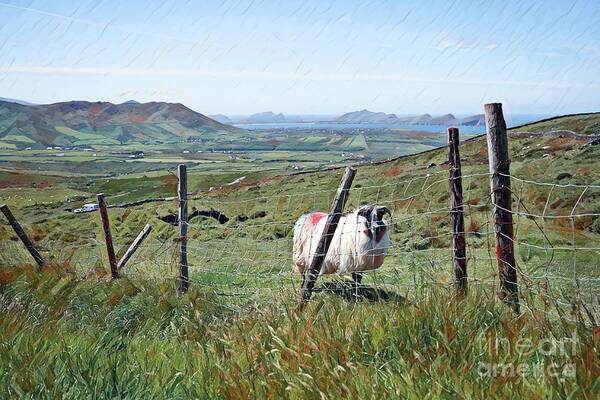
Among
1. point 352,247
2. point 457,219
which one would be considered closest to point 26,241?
point 352,247

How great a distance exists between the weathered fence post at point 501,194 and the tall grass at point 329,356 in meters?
0.40

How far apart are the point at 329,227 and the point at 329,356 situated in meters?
3.65

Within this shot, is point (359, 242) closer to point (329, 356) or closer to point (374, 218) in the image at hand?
point (374, 218)

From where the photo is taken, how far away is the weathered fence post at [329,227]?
26.9 ft

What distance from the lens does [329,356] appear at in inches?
192

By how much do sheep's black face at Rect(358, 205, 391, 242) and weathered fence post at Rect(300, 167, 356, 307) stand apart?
6.35 feet

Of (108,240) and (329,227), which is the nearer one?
(329,227)

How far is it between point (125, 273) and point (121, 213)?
664 centimetres

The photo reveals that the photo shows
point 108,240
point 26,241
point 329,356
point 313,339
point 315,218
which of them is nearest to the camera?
point 329,356

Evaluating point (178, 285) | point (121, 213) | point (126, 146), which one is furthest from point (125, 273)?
point (126, 146)

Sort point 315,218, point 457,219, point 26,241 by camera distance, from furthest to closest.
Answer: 1. point 26,241
2. point 315,218
3. point 457,219

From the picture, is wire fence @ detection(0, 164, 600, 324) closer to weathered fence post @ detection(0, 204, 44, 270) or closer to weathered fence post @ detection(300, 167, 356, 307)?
weathered fence post @ detection(300, 167, 356, 307)

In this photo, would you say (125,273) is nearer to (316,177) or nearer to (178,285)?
(178,285)

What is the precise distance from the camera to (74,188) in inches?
832
